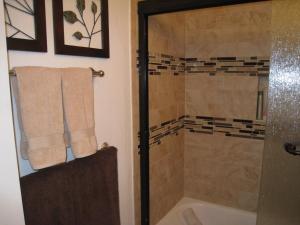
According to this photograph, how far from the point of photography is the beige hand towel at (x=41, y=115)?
939 mm

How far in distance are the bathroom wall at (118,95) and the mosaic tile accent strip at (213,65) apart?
36 cm

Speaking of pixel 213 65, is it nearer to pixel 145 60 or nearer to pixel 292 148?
pixel 145 60

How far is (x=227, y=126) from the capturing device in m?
2.28

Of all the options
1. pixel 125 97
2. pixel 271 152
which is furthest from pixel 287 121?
pixel 125 97

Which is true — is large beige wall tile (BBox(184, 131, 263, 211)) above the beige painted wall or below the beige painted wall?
below

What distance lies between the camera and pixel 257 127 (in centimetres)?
216

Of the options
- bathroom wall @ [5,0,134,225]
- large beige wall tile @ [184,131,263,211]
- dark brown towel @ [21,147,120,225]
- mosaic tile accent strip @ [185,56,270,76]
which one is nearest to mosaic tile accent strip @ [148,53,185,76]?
mosaic tile accent strip @ [185,56,270,76]

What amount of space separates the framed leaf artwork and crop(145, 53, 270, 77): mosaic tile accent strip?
1.89 ft

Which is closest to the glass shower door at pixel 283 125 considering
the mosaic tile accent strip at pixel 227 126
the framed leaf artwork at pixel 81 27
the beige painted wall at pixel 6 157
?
the mosaic tile accent strip at pixel 227 126

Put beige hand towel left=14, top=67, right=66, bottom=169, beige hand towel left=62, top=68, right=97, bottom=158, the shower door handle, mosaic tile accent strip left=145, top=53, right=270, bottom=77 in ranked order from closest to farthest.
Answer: beige hand towel left=14, top=67, right=66, bottom=169
beige hand towel left=62, top=68, right=97, bottom=158
the shower door handle
mosaic tile accent strip left=145, top=53, right=270, bottom=77

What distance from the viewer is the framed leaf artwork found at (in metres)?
1.11

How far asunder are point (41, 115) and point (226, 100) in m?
1.66

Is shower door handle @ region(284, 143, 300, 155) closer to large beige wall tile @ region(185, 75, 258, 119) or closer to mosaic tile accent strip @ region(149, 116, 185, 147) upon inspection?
large beige wall tile @ region(185, 75, 258, 119)

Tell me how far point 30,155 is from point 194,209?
5.99ft
